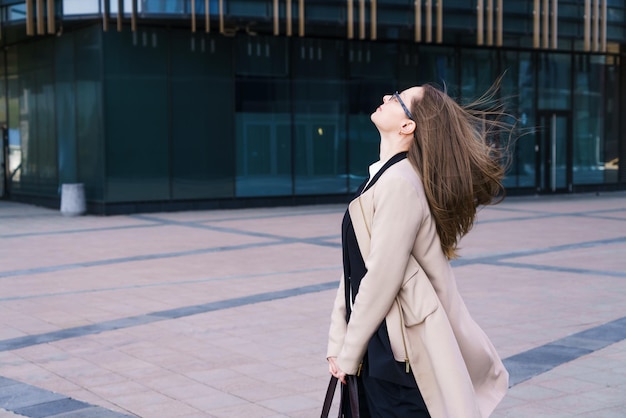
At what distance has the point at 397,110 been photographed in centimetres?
311

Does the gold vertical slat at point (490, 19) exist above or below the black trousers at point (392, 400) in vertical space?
above

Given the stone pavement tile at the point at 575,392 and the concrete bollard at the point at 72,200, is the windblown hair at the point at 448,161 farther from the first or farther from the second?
the concrete bollard at the point at 72,200

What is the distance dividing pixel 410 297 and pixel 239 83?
19373 millimetres

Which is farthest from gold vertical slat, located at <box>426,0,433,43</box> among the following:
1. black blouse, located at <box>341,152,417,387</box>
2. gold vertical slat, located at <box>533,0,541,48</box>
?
black blouse, located at <box>341,152,417,387</box>

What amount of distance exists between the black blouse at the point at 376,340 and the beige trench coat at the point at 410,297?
0.10 ft

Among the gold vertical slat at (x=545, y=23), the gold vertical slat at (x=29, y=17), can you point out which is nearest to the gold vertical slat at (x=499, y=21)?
the gold vertical slat at (x=545, y=23)

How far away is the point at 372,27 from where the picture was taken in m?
21.1

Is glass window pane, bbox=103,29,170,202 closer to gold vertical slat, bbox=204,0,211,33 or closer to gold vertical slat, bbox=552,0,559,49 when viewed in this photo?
gold vertical slat, bbox=204,0,211,33

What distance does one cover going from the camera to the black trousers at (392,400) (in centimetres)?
304

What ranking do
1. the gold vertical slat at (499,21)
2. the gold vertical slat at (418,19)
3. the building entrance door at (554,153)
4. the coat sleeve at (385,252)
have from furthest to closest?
the building entrance door at (554,153), the gold vertical slat at (499,21), the gold vertical slat at (418,19), the coat sleeve at (385,252)

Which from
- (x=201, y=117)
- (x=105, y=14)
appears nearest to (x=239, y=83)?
(x=201, y=117)

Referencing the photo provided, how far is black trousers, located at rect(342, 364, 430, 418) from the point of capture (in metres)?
3.04

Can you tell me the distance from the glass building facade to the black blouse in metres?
17.2

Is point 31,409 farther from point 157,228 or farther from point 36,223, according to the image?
point 36,223
